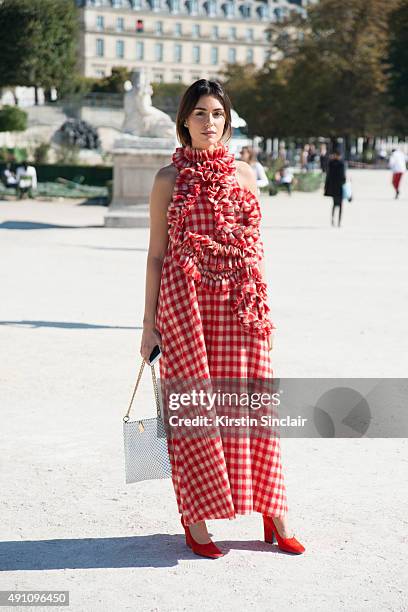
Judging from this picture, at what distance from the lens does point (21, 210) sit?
85.4ft

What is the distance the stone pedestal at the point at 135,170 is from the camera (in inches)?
810

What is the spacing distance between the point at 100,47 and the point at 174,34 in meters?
9.69

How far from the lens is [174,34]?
139125 mm

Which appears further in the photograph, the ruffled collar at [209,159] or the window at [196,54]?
the window at [196,54]

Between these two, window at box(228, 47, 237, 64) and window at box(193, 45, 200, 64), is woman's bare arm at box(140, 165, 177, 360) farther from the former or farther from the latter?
window at box(228, 47, 237, 64)

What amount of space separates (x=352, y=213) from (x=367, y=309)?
1499 cm

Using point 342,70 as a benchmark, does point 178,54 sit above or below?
above

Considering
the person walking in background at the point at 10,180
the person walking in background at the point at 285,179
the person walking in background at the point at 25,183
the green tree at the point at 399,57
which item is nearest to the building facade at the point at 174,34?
the green tree at the point at 399,57

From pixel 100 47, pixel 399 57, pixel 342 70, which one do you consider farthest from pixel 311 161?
pixel 100 47

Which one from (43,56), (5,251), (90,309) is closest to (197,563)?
(90,309)

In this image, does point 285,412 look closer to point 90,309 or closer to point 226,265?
point 226,265

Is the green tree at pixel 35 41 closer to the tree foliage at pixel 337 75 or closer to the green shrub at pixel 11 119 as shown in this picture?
the green shrub at pixel 11 119

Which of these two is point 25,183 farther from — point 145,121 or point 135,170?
point 135,170

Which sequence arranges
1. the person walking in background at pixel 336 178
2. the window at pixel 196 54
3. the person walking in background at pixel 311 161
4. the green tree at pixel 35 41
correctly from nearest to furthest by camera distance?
the person walking in background at pixel 336 178 < the person walking in background at pixel 311 161 < the green tree at pixel 35 41 < the window at pixel 196 54
